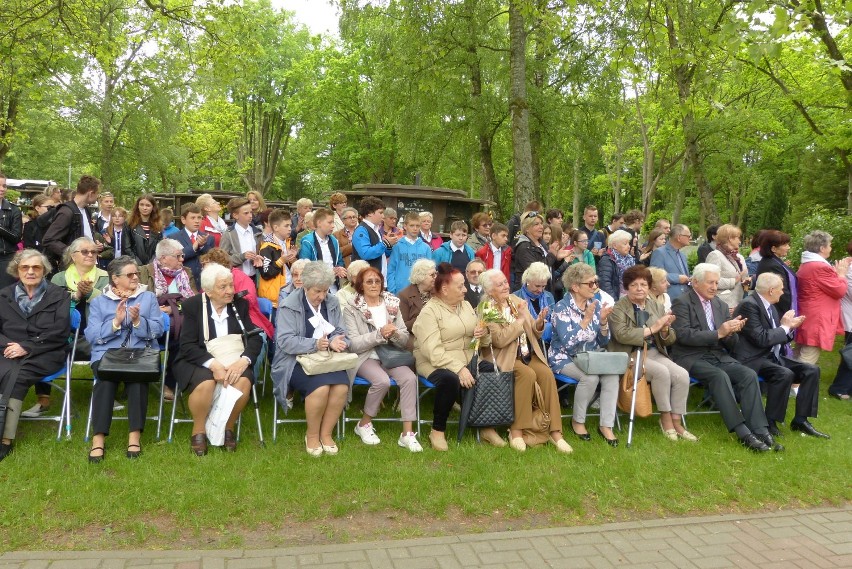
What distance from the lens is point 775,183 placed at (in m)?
44.3

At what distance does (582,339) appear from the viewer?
19.6 feet

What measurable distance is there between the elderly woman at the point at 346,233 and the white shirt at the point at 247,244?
1.02m

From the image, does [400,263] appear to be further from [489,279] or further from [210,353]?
[210,353]

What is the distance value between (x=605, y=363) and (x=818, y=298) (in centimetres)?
340

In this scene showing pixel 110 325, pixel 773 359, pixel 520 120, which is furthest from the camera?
pixel 520 120

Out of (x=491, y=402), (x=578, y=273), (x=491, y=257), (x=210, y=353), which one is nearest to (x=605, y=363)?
(x=578, y=273)

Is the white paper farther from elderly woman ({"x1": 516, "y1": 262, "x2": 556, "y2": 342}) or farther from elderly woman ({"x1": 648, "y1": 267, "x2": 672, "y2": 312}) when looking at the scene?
elderly woman ({"x1": 648, "y1": 267, "x2": 672, "y2": 312})

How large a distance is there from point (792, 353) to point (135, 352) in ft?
23.5

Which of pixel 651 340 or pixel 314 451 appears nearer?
pixel 314 451

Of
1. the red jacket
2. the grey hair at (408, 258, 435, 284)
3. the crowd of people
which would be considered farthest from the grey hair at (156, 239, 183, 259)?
the red jacket

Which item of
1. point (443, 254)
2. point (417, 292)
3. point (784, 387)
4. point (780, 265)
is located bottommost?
point (784, 387)

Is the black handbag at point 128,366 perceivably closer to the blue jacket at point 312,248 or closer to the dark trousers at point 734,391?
the blue jacket at point 312,248

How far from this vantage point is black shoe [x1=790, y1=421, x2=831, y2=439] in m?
6.02

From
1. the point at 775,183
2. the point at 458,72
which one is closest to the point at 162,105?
the point at 458,72
